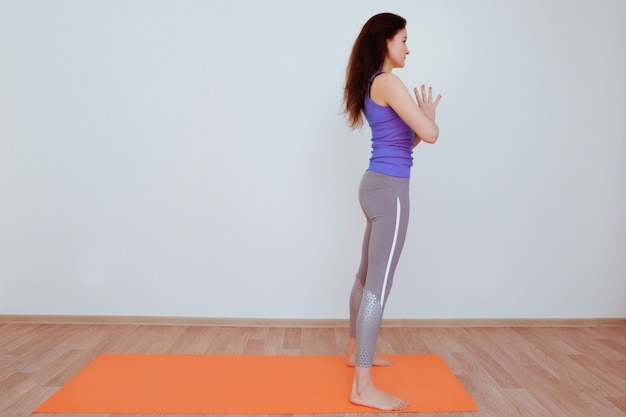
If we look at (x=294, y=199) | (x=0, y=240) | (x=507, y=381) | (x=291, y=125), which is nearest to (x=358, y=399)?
(x=507, y=381)

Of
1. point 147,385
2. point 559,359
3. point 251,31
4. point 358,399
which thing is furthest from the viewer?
point 251,31

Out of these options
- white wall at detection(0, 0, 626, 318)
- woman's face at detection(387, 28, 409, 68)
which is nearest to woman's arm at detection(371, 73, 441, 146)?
woman's face at detection(387, 28, 409, 68)

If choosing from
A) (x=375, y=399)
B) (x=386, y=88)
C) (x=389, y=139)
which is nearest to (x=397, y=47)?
(x=386, y=88)

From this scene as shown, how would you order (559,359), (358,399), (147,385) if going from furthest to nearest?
1. (559,359)
2. (147,385)
3. (358,399)

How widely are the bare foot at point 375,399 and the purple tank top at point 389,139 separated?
84cm

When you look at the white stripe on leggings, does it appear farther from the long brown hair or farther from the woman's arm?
the long brown hair

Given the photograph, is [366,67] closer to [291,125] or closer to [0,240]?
[291,125]

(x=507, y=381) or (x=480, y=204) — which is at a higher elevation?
(x=480, y=204)

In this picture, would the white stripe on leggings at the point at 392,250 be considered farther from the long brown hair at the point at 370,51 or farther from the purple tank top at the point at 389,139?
the long brown hair at the point at 370,51

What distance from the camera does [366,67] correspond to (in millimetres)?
2205

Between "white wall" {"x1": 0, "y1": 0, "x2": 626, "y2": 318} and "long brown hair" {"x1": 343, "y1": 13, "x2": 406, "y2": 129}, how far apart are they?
102 cm

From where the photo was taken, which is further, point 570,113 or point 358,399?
point 570,113

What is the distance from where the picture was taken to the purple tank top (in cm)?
219

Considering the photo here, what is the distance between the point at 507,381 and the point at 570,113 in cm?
172
